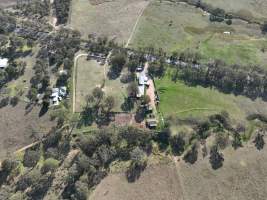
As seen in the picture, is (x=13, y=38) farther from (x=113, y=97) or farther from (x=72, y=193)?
(x=72, y=193)

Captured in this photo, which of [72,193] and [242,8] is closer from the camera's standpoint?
[72,193]

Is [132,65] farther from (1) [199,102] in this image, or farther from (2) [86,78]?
(1) [199,102]

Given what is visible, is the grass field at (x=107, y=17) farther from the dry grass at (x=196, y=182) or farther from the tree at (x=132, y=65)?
the dry grass at (x=196, y=182)

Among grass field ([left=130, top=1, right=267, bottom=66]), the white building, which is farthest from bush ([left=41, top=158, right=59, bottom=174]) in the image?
grass field ([left=130, top=1, right=267, bottom=66])

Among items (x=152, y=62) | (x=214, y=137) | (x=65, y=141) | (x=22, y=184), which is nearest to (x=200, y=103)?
(x=214, y=137)

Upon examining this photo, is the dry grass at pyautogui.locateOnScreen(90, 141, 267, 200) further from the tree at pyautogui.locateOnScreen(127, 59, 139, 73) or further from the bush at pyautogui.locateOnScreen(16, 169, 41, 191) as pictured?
the tree at pyautogui.locateOnScreen(127, 59, 139, 73)

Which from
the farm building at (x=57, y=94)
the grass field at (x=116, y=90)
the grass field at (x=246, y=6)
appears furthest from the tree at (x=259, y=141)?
the grass field at (x=246, y=6)
